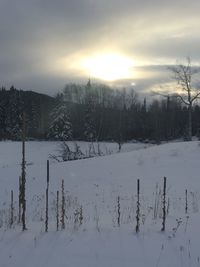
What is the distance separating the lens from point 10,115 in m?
85.6

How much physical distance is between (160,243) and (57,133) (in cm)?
7051

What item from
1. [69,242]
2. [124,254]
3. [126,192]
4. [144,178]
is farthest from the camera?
[144,178]

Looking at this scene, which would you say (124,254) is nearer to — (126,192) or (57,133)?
(126,192)

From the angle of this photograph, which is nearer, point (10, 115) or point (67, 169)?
point (67, 169)

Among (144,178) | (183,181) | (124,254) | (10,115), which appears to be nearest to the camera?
(124,254)

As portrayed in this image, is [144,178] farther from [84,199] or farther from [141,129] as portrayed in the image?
[141,129]

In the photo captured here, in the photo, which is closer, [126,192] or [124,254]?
[124,254]

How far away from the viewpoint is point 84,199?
A: 16938mm

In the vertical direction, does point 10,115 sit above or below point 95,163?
above

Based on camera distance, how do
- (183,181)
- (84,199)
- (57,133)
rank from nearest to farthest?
(84,199), (183,181), (57,133)

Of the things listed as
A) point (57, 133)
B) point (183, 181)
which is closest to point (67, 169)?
point (183, 181)

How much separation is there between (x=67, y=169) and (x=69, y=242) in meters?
18.9

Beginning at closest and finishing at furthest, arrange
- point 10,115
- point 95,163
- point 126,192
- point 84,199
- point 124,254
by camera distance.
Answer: point 124,254
point 84,199
point 126,192
point 95,163
point 10,115

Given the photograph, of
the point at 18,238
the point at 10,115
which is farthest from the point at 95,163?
the point at 10,115
